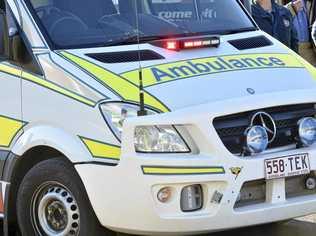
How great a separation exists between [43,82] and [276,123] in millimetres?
1500

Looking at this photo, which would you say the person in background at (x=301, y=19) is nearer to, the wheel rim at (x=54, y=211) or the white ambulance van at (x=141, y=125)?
the white ambulance van at (x=141, y=125)

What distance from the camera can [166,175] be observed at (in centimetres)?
421

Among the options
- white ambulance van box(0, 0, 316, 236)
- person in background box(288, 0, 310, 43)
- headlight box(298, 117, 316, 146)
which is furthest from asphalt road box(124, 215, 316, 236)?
person in background box(288, 0, 310, 43)

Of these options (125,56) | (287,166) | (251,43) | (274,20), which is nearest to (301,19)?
(274,20)

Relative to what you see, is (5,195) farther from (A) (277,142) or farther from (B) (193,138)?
(A) (277,142)

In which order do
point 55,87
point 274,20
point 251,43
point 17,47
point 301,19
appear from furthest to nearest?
point 301,19 < point 274,20 < point 251,43 < point 17,47 < point 55,87

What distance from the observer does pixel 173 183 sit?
13.9 feet

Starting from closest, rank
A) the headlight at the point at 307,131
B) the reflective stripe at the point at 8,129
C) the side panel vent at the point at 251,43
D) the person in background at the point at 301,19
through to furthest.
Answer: the headlight at the point at 307,131 < the reflective stripe at the point at 8,129 < the side panel vent at the point at 251,43 < the person in background at the point at 301,19

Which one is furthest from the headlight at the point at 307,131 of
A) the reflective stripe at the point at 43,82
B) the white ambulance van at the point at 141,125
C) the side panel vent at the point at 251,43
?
the reflective stripe at the point at 43,82

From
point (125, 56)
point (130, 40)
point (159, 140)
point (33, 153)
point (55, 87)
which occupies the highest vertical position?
point (130, 40)

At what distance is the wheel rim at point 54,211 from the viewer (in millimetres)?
4621

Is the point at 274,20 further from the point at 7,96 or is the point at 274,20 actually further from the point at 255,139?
the point at 7,96

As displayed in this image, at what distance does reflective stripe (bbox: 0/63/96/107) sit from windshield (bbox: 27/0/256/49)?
0.27m

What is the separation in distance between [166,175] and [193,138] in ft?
0.91
